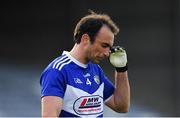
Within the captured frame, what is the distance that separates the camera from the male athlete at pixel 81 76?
314 cm

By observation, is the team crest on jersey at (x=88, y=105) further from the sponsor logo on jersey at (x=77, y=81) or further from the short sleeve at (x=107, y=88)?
the short sleeve at (x=107, y=88)

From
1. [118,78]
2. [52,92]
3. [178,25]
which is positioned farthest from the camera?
[178,25]

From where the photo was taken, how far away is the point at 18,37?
21.2 ft

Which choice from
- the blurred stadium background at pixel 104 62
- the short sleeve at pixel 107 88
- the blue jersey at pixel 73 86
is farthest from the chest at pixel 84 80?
the blurred stadium background at pixel 104 62

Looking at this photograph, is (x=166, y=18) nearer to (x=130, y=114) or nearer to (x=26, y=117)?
(x=130, y=114)

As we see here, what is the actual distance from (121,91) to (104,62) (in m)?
2.59

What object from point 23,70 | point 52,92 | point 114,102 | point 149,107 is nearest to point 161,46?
point 149,107

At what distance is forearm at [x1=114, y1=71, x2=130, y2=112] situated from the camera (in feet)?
12.0

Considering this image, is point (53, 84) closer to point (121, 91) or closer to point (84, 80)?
point (84, 80)

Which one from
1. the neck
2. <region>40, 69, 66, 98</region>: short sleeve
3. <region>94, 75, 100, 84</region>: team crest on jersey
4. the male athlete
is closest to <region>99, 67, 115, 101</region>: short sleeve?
the male athlete

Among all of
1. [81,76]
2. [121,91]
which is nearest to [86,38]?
[81,76]

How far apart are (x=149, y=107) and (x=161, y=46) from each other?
68 cm

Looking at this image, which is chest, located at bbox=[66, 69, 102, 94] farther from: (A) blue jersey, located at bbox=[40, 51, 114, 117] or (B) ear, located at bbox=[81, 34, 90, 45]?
(B) ear, located at bbox=[81, 34, 90, 45]

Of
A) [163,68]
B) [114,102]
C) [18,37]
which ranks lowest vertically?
[114,102]
